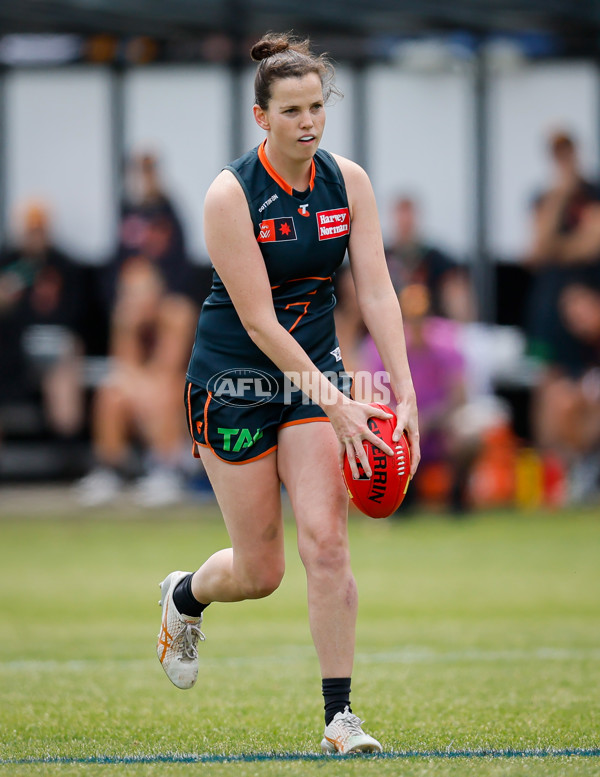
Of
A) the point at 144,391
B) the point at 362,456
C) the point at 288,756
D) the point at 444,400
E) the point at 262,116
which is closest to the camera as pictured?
the point at 288,756

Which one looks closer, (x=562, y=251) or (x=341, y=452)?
(x=341, y=452)

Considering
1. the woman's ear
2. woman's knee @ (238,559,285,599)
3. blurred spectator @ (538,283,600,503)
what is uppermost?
the woman's ear

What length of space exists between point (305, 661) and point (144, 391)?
751cm

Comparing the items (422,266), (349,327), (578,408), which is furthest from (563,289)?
(349,327)

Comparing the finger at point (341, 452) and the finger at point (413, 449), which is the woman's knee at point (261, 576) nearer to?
the finger at point (341, 452)

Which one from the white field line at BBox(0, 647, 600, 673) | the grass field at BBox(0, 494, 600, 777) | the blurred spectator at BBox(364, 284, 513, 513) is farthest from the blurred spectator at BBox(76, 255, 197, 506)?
the white field line at BBox(0, 647, 600, 673)

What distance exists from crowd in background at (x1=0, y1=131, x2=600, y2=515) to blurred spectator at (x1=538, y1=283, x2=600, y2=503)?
0.05ft

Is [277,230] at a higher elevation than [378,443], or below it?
higher

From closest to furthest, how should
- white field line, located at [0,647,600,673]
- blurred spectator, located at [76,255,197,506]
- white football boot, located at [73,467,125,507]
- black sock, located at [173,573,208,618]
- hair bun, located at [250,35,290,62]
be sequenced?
1. hair bun, located at [250,35,290,62]
2. black sock, located at [173,573,208,618]
3. white field line, located at [0,647,600,673]
4. white football boot, located at [73,467,125,507]
5. blurred spectator, located at [76,255,197,506]

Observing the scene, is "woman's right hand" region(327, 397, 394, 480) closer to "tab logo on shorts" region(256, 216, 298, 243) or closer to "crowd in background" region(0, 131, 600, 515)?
"tab logo on shorts" region(256, 216, 298, 243)

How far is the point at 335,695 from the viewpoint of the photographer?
14.2ft

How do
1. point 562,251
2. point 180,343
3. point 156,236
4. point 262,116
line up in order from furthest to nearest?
point 156,236
point 562,251
point 180,343
point 262,116

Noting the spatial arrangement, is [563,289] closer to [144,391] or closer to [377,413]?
[144,391]

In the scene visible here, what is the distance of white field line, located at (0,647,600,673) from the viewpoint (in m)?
6.22
